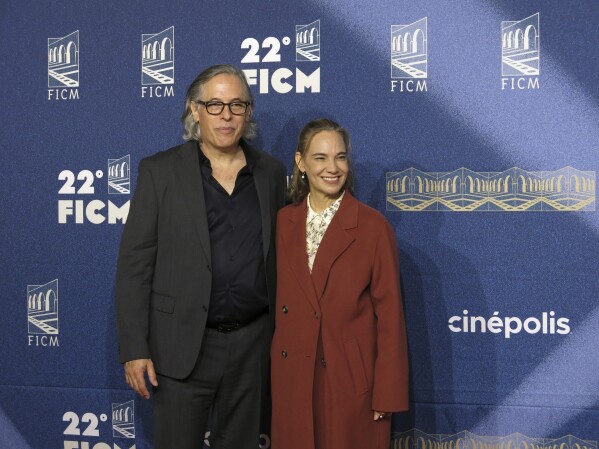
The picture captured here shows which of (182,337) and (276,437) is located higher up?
(182,337)

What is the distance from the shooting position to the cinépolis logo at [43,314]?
140 inches

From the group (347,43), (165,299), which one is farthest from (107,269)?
(347,43)

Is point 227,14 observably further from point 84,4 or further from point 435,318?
point 435,318

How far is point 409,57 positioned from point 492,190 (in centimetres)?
64

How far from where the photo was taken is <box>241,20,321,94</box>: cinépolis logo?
331 cm

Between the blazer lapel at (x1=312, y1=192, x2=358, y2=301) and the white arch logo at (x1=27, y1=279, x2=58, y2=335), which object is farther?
the white arch logo at (x1=27, y1=279, x2=58, y2=335)

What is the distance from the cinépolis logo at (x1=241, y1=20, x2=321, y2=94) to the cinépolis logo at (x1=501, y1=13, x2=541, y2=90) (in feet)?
2.48

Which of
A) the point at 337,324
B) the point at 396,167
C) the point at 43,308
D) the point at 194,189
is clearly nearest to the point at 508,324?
the point at 396,167

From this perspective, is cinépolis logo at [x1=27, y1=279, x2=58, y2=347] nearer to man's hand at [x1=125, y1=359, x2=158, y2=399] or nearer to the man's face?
man's hand at [x1=125, y1=359, x2=158, y2=399]

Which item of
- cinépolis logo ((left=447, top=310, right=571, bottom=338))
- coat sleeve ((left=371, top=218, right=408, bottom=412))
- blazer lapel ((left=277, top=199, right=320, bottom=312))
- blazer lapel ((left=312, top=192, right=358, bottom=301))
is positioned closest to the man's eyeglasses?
blazer lapel ((left=277, top=199, right=320, bottom=312))

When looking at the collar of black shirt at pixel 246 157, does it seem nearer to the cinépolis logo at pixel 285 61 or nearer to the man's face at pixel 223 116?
the man's face at pixel 223 116

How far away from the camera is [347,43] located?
3283 millimetres

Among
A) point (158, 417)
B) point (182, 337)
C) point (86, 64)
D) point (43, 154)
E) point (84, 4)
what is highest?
point (84, 4)

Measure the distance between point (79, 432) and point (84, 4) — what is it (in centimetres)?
191
